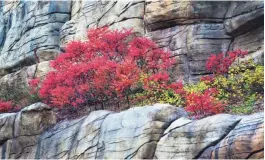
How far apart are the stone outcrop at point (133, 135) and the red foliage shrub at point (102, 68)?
0.81 m

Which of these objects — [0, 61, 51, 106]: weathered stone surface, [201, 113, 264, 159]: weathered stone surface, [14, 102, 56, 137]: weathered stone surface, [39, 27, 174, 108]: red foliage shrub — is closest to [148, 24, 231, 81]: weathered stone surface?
[39, 27, 174, 108]: red foliage shrub

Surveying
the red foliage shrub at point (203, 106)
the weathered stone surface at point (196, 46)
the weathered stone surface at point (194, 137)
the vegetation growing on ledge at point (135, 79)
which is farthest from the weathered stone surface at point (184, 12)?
the weathered stone surface at point (194, 137)

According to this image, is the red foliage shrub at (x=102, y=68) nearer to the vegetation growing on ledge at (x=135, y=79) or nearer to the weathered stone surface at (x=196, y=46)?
the vegetation growing on ledge at (x=135, y=79)

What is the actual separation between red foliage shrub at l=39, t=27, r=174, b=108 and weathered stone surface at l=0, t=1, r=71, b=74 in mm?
4729

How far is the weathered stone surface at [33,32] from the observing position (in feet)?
53.3

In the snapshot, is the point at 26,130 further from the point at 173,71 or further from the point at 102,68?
the point at 173,71

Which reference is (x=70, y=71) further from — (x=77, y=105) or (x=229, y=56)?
(x=229, y=56)

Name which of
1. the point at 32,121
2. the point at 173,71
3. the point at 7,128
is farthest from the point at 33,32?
the point at 173,71

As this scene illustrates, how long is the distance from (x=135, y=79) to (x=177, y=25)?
2879mm

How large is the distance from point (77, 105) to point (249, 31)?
5.15 meters

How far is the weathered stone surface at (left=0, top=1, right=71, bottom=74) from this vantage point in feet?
53.3

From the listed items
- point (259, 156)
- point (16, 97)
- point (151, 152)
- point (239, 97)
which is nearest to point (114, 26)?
point (16, 97)

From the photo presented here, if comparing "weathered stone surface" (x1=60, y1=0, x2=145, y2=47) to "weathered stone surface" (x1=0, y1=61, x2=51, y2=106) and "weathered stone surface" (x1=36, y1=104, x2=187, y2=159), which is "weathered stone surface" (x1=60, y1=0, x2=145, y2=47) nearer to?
"weathered stone surface" (x1=0, y1=61, x2=51, y2=106)

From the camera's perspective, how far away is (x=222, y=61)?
10.3 m
